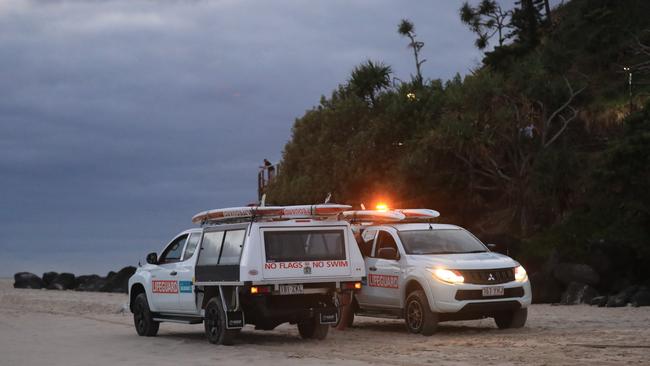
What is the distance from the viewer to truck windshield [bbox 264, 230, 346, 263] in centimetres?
1592

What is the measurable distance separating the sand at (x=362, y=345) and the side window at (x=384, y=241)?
62.5 inches

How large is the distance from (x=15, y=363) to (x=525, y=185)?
3130 centimetres

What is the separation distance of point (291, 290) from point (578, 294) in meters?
14.5

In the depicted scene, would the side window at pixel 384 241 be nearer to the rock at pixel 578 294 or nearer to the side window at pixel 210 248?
the side window at pixel 210 248

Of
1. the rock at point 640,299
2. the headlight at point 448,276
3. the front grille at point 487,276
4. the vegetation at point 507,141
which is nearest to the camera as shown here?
the headlight at point 448,276

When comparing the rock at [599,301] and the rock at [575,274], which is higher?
the rock at [575,274]

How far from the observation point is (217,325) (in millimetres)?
16484

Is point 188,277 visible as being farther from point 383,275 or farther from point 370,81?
point 370,81

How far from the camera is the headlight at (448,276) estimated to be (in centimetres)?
1722

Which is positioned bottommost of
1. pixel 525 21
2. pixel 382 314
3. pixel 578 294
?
pixel 382 314

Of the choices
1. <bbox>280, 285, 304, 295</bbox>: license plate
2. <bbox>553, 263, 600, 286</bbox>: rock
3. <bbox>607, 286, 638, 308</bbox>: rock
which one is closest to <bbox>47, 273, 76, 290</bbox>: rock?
<bbox>553, 263, 600, 286</bbox>: rock

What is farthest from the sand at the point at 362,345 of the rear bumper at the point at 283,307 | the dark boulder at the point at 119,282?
the dark boulder at the point at 119,282

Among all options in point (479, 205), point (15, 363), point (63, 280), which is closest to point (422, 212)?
point (15, 363)

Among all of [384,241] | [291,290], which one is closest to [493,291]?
[384,241]
